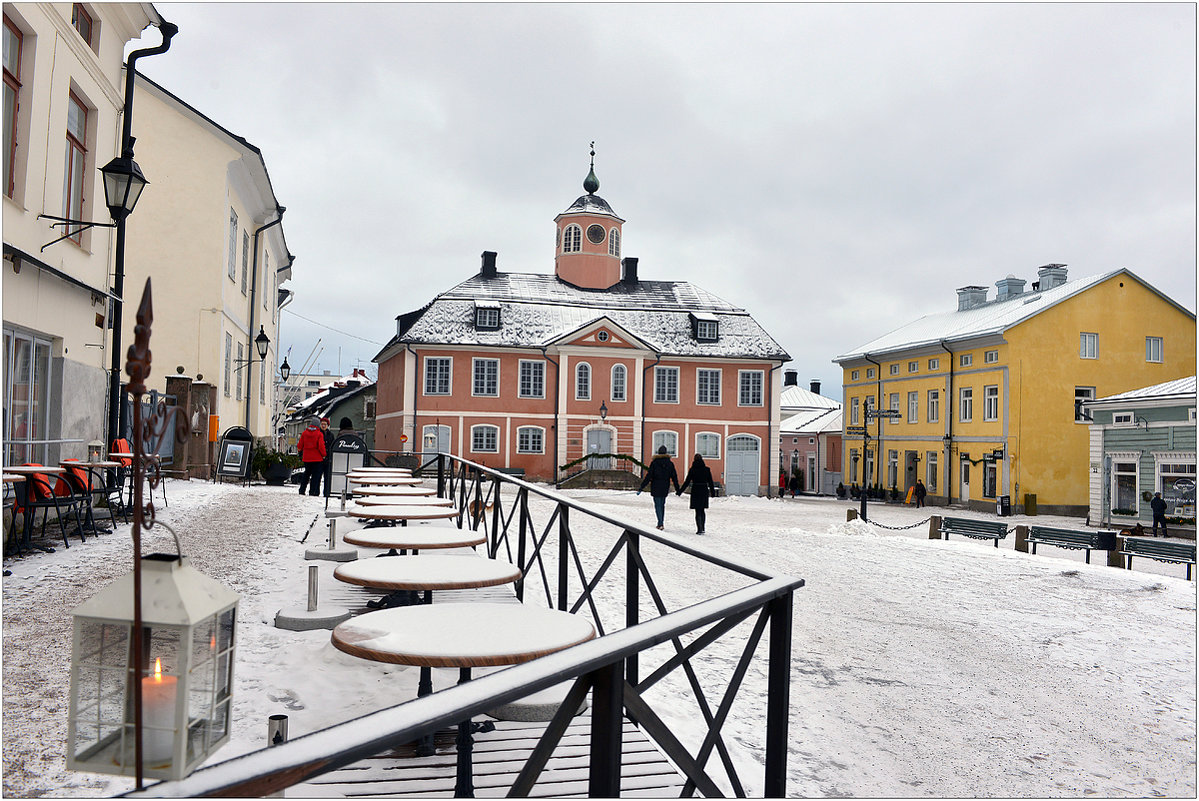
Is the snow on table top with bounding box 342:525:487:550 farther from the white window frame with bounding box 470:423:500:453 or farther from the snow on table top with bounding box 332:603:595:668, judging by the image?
the white window frame with bounding box 470:423:500:453

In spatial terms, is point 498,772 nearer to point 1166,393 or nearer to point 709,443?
point 1166,393

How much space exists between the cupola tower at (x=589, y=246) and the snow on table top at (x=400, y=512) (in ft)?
113

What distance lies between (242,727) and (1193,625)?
10442mm

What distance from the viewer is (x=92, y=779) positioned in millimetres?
3174

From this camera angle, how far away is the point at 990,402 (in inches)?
1321

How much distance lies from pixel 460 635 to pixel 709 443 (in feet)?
113

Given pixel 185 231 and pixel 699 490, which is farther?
pixel 185 231

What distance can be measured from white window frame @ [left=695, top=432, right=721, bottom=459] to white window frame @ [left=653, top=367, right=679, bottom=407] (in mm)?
2000

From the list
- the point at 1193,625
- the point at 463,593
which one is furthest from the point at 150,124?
the point at 1193,625

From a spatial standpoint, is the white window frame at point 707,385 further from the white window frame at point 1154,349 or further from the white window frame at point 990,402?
the white window frame at point 1154,349

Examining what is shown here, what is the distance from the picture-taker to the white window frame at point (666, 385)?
36.9m

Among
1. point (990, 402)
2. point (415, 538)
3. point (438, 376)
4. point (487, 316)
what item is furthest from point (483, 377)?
point (415, 538)

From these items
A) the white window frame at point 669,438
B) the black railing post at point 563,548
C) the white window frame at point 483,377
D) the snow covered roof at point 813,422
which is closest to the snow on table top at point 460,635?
the black railing post at point 563,548

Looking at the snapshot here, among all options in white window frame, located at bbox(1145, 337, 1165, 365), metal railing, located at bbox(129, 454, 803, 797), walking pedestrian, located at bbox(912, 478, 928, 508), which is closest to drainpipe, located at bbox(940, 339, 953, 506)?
walking pedestrian, located at bbox(912, 478, 928, 508)
